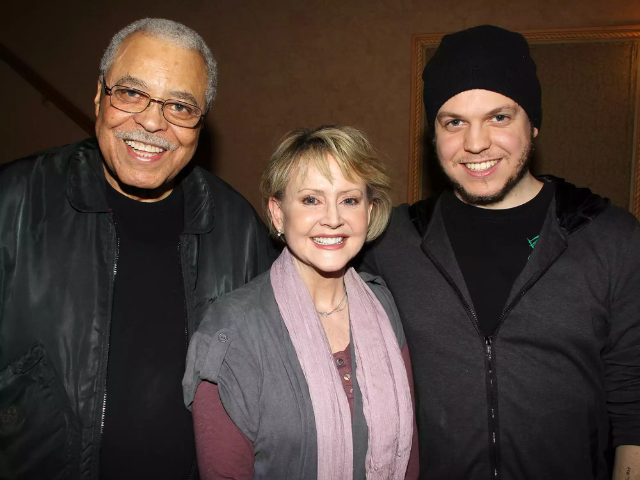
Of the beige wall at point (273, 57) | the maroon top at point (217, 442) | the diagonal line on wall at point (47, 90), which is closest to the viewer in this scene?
the maroon top at point (217, 442)

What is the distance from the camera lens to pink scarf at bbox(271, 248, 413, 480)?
1475 mm

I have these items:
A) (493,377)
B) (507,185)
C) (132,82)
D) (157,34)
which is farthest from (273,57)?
(493,377)

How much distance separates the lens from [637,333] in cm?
158

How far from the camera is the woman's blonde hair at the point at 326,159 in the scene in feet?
5.26

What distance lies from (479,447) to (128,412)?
116 cm

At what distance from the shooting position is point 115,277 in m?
1.58

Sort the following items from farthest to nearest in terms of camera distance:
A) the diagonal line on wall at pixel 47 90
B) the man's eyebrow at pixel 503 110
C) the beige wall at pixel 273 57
Result: 1. the diagonal line on wall at pixel 47 90
2. the beige wall at pixel 273 57
3. the man's eyebrow at pixel 503 110

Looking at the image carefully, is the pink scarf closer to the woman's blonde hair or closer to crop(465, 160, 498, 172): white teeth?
the woman's blonde hair

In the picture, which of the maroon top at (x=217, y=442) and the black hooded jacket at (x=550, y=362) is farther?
the black hooded jacket at (x=550, y=362)

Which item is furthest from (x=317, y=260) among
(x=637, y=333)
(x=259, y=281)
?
(x=637, y=333)

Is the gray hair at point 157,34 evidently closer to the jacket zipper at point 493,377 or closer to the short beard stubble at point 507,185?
the short beard stubble at point 507,185

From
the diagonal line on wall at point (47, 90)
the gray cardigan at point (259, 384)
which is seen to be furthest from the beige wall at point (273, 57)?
the gray cardigan at point (259, 384)

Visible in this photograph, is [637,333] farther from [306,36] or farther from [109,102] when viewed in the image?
[306,36]

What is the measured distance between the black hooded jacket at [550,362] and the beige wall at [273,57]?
87.9 inches
